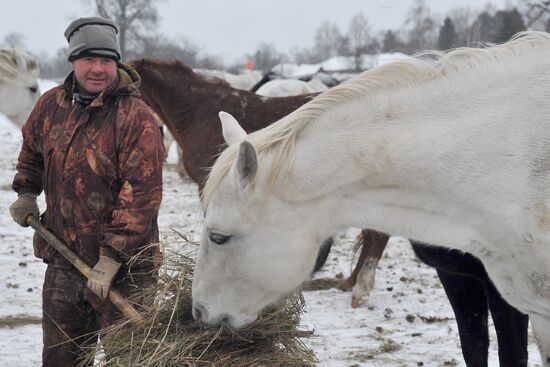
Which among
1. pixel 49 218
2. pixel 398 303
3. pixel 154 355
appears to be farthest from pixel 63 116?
pixel 398 303

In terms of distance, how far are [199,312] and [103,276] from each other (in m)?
0.48

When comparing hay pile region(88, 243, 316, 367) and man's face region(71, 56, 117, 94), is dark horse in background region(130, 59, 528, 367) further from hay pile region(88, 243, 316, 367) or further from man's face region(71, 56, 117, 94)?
hay pile region(88, 243, 316, 367)

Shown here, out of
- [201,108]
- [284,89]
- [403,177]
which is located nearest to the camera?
[403,177]

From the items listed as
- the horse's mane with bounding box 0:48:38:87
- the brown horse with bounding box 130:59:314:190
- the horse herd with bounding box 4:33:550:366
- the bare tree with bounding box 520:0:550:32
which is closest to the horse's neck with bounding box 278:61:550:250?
the horse herd with bounding box 4:33:550:366

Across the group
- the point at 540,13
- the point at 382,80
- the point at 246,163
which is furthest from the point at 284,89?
the point at 540,13

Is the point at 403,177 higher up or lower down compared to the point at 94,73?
lower down

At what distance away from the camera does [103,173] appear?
2764 mm

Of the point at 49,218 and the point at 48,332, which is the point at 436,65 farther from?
the point at 48,332

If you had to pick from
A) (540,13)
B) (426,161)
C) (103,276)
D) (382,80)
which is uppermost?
(540,13)

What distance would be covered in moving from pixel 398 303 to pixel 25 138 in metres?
3.59

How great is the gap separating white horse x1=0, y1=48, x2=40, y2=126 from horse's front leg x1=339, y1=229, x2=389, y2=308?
183 inches

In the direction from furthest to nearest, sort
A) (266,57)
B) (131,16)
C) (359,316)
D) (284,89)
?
(266,57), (131,16), (284,89), (359,316)

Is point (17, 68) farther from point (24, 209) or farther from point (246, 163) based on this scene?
point (246, 163)

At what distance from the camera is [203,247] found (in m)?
2.43
